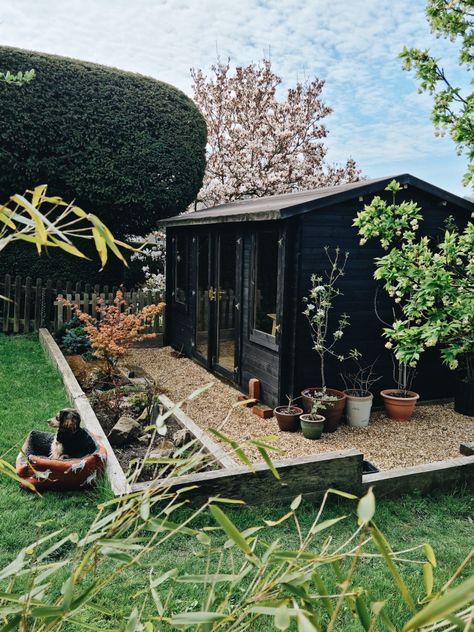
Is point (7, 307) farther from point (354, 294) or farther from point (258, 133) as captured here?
point (258, 133)

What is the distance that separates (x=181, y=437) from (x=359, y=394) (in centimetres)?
275

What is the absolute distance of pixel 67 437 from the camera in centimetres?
426

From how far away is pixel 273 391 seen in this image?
6.98 meters

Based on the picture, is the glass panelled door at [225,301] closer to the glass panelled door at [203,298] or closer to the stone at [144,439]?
the glass panelled door at [203,298]

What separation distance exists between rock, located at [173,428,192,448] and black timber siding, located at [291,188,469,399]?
6.28ft

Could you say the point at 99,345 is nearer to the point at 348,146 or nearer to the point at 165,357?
the point at 165,357

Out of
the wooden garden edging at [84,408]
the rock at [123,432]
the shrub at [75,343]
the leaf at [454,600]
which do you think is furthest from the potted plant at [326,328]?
the leaf at [454,600]

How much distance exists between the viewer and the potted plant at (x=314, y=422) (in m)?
6.04

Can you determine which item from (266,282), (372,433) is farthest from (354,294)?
(372,433)

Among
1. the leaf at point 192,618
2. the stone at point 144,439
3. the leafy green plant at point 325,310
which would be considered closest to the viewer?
the leaf at point 192,618

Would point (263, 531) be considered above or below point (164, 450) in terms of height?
below

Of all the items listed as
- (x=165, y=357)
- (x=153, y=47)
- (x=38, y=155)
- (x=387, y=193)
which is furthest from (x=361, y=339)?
(x=38, y=155)

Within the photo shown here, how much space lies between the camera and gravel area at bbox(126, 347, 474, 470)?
5695mm

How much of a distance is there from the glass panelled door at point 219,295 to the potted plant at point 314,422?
226 centimetres
